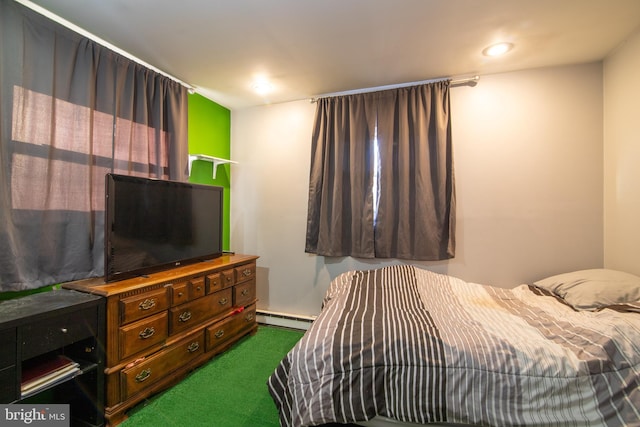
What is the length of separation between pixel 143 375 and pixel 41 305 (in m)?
0.73

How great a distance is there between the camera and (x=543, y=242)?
7.73 ft

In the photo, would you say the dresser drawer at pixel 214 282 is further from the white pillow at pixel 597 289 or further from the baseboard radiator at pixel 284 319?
the white pillow at pixel 597 289

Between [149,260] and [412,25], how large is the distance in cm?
245

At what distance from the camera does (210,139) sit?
122 inches

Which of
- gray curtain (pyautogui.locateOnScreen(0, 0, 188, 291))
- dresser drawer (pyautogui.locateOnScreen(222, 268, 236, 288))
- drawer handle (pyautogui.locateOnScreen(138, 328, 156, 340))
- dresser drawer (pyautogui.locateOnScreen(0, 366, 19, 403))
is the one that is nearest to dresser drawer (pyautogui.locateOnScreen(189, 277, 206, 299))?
dresser drawer (pyautogui.locateOnScreen(222, 268, 236, 288))

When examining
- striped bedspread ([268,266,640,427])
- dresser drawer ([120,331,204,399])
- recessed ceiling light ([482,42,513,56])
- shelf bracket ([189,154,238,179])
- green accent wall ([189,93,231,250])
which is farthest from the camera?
green accent wall ([189,93,231,250])

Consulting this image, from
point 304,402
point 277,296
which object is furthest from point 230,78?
point 304,402

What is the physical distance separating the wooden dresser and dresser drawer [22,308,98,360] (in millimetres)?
91

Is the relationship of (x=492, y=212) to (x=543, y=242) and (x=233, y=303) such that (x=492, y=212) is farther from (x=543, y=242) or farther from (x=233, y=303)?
(x=233, y=303)

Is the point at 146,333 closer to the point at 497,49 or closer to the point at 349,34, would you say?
the point at 349,34

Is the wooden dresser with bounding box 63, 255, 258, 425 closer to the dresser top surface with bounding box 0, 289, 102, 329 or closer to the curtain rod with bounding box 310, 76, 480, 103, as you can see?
the dresser top surface with bounding box 0, 289, 102, 329

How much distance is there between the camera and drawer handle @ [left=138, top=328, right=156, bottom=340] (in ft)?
5.74

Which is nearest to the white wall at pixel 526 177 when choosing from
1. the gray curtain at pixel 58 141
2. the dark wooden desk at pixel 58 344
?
the dark wooden desk at pixel 58 344

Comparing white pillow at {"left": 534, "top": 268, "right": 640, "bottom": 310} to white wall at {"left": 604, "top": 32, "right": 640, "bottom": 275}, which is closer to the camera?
white pillow at {"left": 534, "top": 268, "right": 640, "bottom": 310}
